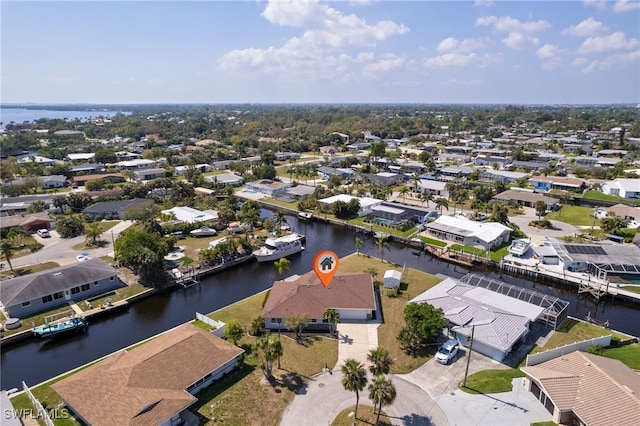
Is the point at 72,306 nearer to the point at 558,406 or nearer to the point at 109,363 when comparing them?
the point at 109,363

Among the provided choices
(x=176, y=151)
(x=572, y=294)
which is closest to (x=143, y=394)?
(x=572, y=294)

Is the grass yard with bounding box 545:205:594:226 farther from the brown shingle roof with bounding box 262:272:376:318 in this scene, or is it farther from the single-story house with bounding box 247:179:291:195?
the single-story house with bounding box 247:179:291:195

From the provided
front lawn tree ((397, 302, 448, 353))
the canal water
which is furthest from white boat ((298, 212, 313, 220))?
front lawn tree ((397, 302, 448, 353))

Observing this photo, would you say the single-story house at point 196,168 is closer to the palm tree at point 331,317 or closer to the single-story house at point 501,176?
the single-story house at point 501,176

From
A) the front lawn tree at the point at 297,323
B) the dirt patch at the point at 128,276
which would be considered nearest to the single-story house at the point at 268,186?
the dirt patch at the point at 128,276

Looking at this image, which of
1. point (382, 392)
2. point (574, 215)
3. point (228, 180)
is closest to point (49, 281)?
point (382, 392)

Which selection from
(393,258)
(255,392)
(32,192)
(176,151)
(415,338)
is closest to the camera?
(255,392)
